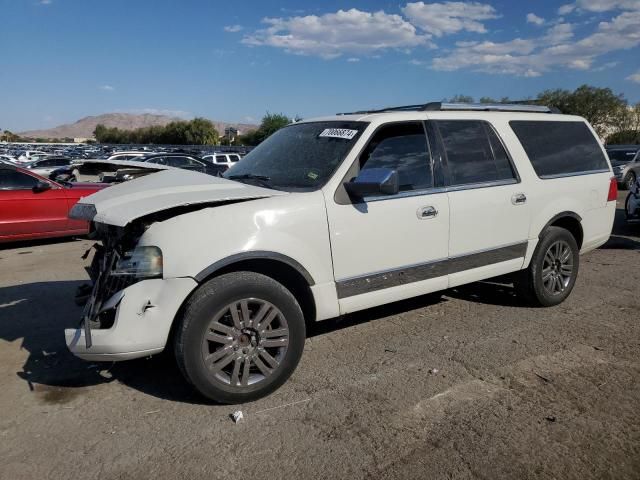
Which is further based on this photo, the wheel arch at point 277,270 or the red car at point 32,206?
the red car at point 32,206

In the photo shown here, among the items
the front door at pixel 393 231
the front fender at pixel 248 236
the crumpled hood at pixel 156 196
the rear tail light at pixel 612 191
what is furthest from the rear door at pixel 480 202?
the crumpled hood at pixel 156 196

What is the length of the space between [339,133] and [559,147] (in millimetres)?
2502

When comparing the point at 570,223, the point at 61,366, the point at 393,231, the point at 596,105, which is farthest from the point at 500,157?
the point at 596,105

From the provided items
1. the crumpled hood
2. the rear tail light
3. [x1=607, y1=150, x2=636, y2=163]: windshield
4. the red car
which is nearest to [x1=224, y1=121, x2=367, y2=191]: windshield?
the crumpled hood

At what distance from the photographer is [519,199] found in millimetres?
4688

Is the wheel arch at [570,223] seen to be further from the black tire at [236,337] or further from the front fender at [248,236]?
the black tire at [236,337]

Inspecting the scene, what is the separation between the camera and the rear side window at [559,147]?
4953 mm

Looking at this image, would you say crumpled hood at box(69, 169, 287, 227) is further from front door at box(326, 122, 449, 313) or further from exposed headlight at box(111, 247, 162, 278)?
front door at box(326, 122, 449, 313)

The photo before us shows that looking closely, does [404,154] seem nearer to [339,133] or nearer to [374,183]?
[339,133]

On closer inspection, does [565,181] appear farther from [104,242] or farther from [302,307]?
[104,242]

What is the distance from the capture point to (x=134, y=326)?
3092 mm

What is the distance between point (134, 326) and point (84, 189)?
770 cm

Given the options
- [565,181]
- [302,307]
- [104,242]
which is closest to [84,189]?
[104,242]

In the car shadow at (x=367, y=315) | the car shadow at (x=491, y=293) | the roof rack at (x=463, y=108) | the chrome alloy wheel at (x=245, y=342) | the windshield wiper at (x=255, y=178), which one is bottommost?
the car shadow at (x=491, y=293)
